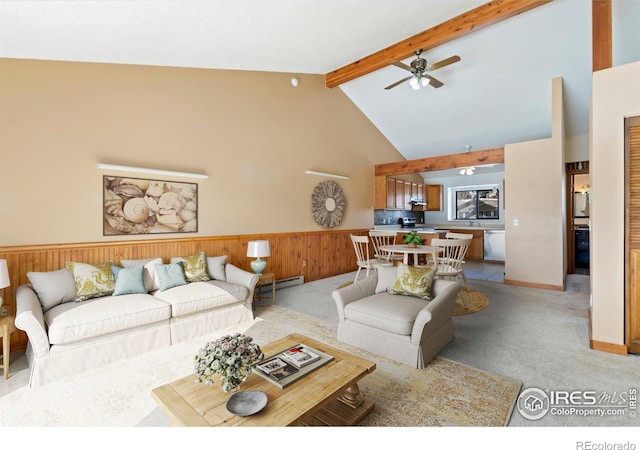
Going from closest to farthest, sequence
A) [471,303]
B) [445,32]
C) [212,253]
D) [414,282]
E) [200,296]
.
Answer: [414,282] → [200,296] → [445,32] → [471,303] → [212,253]

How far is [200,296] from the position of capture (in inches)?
124

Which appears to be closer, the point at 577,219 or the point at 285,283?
the point at 285,283

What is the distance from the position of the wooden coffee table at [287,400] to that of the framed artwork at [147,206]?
2.57m

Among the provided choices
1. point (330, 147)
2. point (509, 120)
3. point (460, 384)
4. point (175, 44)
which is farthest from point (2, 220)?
point (509, 120)

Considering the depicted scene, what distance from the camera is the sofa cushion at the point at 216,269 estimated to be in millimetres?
3811

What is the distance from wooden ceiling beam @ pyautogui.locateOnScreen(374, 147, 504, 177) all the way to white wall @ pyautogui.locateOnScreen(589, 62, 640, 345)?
114 inches

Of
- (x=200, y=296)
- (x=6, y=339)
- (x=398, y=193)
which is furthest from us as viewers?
(x=398, y=193)

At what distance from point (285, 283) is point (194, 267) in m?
1.87

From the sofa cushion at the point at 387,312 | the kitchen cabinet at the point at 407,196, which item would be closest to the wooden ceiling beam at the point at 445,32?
the sofa cushion at the point at 387,312

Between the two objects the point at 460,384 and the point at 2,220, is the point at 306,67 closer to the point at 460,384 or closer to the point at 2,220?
the point at 2,220

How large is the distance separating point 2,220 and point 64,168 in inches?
28.0

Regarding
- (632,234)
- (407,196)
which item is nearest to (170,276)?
(632,234)

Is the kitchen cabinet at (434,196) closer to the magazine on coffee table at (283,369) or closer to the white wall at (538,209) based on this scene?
the white wall at (538,209)

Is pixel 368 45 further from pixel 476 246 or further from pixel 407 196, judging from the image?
pixel 476 246
